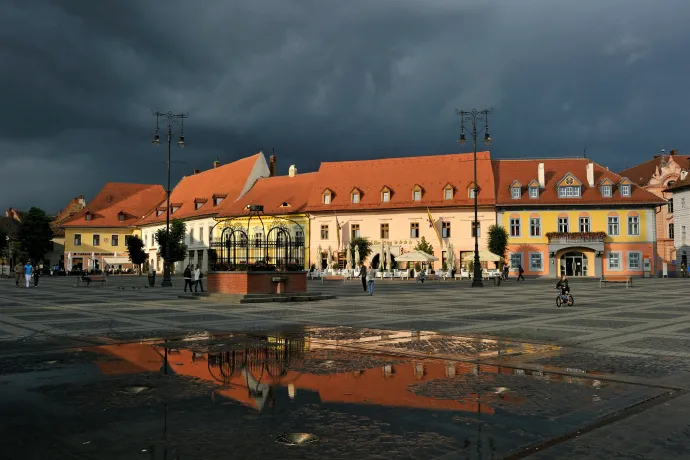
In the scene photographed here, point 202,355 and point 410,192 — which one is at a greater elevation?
point 410,192

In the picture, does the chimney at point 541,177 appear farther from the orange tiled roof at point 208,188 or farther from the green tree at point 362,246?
the orange tiled roof at point 208,188

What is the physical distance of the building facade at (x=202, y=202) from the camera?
71.9 metres

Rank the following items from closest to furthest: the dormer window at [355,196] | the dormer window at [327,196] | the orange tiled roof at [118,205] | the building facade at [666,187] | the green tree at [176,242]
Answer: the green tree at [176,242], the dormer window at [355,196], the dormer window at [327,196], the building facade at [666,187], the orange tiled roof at [118,205]

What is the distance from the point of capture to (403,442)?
5.52 meters

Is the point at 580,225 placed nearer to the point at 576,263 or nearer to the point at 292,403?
the point at 576,263

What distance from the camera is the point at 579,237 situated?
58.0m

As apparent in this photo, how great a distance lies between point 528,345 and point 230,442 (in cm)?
804

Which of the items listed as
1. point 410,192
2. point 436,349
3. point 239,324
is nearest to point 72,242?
point 410,192

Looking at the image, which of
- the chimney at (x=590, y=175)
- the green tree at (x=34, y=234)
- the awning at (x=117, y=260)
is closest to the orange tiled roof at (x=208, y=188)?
the awning at (x=117, y=260)

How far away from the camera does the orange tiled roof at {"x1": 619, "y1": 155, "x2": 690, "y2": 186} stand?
262 ft

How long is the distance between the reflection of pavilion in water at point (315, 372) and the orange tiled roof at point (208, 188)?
2380 inches

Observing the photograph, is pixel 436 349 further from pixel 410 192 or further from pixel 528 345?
pixel 410 192

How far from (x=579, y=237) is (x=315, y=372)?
54117 millimetres

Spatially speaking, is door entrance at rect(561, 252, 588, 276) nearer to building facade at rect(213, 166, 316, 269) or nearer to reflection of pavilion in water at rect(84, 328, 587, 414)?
building facade at rect(213, 166, 316, 269)
